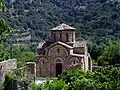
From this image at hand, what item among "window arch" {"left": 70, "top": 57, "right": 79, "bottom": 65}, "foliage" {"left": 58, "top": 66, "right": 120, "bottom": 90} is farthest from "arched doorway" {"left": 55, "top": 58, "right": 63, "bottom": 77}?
"foliage" {"left": 58, "top": 66, "right": 120, "bottom": 90}

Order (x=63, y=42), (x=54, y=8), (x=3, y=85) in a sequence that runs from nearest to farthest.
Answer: (x=3, y=85)
(x=63, y=42)
(x=54, y=8)

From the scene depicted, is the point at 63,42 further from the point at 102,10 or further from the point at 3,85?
the point at 102,10

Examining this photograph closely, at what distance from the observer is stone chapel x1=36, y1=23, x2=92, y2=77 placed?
31312 mm

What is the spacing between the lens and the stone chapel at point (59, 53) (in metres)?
31.3

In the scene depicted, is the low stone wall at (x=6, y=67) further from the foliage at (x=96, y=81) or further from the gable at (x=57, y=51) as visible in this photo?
the gable at (x=57, y=51)

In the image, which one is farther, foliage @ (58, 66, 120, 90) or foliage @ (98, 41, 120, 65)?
foliage @ (98, 41, 120, 65)

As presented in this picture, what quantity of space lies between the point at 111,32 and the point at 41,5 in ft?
67.6

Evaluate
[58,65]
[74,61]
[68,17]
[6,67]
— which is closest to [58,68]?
[58,65]

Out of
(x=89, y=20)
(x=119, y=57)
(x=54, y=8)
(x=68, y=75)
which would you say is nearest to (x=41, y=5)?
(x=54, y=8)

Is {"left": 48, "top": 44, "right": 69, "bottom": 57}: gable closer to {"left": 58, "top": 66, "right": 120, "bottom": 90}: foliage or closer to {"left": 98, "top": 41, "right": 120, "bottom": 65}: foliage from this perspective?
{"left": 98, "top": 41, "right": 120, "bottom": 65}: foliage

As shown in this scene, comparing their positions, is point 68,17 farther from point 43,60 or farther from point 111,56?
point 43,60

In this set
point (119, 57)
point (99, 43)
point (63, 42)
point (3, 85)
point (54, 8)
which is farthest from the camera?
point (54, 8)

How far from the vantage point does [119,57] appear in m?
38.1

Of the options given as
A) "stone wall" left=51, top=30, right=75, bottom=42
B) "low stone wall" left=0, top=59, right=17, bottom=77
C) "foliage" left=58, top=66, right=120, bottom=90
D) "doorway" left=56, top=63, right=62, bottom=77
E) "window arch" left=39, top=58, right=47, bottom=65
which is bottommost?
"doorway" left=56, top=63, right=62, bottom=77
